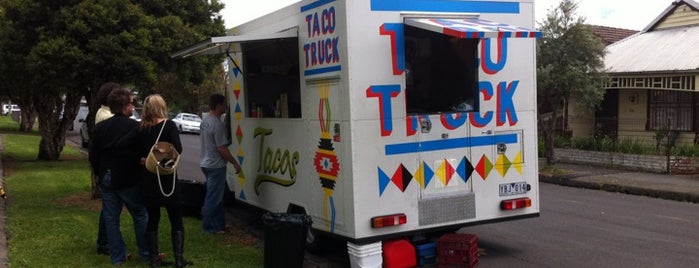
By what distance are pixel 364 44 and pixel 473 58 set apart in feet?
3.89

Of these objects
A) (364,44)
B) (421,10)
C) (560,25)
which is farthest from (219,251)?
(560,25)

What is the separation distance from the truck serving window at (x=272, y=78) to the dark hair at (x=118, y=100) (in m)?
1.51

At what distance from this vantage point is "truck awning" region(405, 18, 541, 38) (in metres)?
5.37

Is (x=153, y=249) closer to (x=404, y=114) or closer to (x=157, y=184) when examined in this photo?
(x=157, y=184)

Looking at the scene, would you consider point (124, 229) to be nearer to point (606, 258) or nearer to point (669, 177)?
point (606, 258)

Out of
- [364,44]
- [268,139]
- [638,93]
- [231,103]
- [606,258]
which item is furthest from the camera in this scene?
[638,93]

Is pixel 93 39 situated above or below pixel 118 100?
above

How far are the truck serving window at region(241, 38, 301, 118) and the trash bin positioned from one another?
1383 mm

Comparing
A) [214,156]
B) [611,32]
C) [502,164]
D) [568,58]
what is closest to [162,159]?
[214,156]

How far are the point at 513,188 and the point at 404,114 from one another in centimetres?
145

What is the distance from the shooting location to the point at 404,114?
19.2 feet

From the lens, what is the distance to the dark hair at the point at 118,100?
5957mm

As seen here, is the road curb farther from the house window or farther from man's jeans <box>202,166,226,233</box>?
man's jeans <box>202,166,226,233</box>

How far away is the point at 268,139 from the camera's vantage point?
7305mm
